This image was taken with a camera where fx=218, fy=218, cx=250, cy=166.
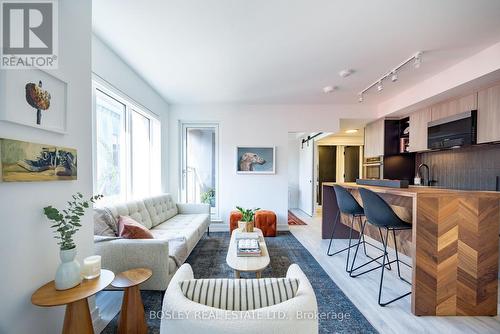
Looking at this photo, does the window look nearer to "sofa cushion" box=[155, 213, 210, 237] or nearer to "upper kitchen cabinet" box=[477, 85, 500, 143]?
"sofa cushion" box=[155, 213, 210, 237]

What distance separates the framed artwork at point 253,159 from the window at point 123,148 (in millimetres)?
1535

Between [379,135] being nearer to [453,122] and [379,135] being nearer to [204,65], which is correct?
[453,122]

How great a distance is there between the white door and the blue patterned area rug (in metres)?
1.83

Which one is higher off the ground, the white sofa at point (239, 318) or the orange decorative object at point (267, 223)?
the white sofa at point (239, 318)

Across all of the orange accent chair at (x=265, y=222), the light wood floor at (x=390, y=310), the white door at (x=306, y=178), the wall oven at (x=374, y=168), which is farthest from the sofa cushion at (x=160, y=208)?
the wall oven at (x=374, y=168)

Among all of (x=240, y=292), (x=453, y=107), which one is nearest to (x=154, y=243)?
(x=240, y=292)

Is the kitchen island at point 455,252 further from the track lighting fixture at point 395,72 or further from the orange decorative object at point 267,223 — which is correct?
the orange decorative object at point 267,223

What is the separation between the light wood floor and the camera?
168cm

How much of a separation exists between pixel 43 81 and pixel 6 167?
0.54 metres

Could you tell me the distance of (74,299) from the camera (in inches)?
44.2

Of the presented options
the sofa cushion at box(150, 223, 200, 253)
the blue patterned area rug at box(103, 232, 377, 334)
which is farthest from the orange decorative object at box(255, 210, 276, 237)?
the sofa cushion at box(150, 223, 200, 253)

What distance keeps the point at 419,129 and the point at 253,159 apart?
9.52 feet

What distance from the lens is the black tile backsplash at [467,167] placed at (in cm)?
274

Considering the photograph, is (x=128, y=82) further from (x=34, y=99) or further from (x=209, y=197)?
(x=209, y=197)
